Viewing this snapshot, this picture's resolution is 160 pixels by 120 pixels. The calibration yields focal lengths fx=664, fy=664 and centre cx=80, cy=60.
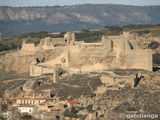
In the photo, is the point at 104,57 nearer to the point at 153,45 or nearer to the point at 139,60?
the point at 139,60

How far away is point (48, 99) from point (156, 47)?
32847mm

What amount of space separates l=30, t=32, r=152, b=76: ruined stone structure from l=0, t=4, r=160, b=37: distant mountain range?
77.5 metres

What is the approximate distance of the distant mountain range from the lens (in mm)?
145875

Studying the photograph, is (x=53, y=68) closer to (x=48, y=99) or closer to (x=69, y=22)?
(x=48, y=99)

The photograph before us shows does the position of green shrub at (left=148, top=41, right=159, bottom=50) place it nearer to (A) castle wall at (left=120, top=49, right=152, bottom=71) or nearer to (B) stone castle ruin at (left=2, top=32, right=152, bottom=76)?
(B) stone castle ruin at (left=2, top=32, right=152, bottom=76)

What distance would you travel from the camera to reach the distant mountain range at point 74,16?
14588 centimetres

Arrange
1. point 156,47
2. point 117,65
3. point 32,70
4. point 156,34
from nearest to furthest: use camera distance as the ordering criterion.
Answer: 1. point 117,65
2. point 32,70
3. point 156,47
4. point 156,34

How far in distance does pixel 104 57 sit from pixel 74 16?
112m

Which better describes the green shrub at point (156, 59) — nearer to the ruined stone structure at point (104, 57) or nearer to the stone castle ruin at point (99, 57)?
the stone castle ruin at point (99, 57)

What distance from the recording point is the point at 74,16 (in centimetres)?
16738

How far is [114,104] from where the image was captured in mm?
46312

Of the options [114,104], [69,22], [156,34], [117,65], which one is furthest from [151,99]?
[69,22]

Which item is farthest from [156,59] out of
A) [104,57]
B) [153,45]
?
[153,45]

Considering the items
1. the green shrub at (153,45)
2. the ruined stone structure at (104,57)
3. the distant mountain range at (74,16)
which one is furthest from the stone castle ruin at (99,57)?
the distant mountain range at (74,16)
